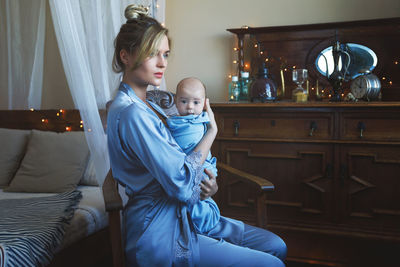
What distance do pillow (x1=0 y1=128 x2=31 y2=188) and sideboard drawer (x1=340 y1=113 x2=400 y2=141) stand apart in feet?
7.09

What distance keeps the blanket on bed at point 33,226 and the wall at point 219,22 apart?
1511 mm

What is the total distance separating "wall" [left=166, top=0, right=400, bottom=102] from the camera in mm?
2863

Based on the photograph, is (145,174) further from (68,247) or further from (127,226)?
(68,247)

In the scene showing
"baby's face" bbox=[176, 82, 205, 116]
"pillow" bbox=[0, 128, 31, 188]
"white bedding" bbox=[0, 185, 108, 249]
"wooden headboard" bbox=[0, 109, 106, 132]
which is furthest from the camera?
"wooden headboard" bbox=[0, 109, 106, 132]

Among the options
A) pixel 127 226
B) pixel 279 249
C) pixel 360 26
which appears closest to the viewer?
pixel 127 226

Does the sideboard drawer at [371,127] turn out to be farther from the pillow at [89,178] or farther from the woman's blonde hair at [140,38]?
the pillow at [89,178]

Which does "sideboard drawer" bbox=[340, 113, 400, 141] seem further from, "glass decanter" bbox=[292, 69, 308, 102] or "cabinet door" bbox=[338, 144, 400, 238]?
"glass decanter" bbox=[292, 69, 308, 102]

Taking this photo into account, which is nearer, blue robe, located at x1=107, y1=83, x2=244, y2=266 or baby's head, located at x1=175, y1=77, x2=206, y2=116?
blue robe, located at x1=107, y1=83, x2=244, y2=266

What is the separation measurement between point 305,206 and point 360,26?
1.35 meters

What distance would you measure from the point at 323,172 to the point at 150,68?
1.47m

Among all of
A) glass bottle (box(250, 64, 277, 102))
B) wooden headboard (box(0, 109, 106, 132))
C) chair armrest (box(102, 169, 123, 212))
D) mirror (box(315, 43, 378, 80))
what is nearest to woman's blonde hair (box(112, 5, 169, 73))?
chair armrest (box(102, 169, 123, 212))

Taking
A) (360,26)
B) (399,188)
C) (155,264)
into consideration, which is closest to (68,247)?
(155,264)

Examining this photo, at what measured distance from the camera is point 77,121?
2.87 m

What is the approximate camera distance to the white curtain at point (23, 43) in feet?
9.09
